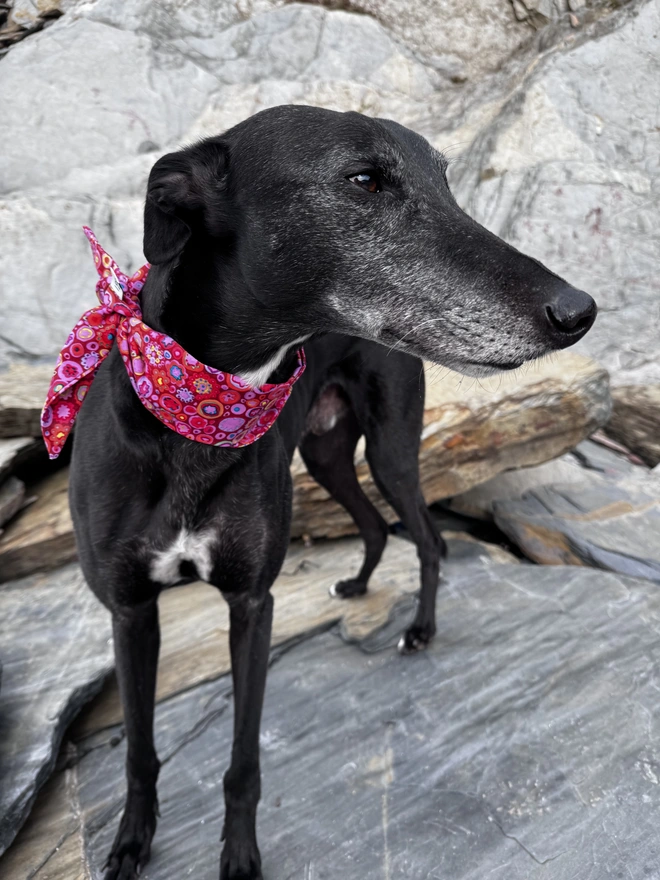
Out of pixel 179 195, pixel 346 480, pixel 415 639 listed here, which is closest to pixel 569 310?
pixel 179 195


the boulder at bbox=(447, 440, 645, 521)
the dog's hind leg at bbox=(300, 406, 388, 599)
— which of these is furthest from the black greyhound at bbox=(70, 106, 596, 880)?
the boulder at bbox=(447, 440, 645, 521)

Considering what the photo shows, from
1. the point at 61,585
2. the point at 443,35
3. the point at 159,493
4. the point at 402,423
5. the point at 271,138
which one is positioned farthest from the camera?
the point at 443,35

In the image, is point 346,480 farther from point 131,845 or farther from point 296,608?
point 131,845

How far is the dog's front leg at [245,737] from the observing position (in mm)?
2199

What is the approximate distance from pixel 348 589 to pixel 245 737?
5.08 feet

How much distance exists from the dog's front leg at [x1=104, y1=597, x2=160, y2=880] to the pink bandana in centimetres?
58

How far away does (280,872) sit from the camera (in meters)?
2.26

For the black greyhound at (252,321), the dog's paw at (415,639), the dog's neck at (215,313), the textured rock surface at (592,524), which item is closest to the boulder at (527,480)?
the textured rock surface at (592,524)

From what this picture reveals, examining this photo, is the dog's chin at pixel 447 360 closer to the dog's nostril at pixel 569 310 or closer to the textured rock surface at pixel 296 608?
the dog's nostril at pixel 569 310

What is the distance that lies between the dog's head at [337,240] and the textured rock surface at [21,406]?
8.52ft

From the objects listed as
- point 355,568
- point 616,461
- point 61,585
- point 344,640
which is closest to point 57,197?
point 61,585

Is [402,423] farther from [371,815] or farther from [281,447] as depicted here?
[371,815]

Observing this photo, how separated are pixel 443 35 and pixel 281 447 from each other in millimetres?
5503

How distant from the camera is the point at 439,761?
2670 mm
